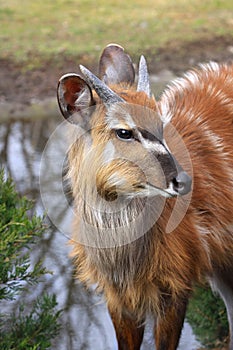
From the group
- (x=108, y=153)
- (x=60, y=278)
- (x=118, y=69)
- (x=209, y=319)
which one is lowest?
Answer: (x=60, y=278)

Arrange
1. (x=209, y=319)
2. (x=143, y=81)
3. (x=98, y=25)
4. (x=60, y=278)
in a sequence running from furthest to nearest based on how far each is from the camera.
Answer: (x=98, y=25) → (x=60, y=278) → (x=209, y=319) → (x=143, y=81)

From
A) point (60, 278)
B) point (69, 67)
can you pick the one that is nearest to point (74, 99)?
point (60, 278)

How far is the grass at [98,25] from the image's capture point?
397 inches

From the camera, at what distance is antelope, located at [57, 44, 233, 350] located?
11.2 feet

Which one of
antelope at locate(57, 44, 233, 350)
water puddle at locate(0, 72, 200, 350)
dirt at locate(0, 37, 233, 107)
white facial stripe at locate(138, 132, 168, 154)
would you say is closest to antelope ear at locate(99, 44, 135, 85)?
antelope at locate(57, 44, 233, 350)

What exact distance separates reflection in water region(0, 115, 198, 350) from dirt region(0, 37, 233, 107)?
3.57 feet

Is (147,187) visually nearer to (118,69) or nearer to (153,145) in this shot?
(153,145)

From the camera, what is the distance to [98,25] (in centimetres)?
1112

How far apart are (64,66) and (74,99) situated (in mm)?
6179

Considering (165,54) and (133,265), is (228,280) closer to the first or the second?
(133,265)

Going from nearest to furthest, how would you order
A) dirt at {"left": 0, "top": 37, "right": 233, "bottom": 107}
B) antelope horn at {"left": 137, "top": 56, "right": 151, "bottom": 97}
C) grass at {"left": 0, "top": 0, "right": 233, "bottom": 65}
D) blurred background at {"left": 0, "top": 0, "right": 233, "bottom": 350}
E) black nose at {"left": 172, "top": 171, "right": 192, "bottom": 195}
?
1. black nose at {"left": 172, "top": 171, "right": 192, "bottom": 195}
2. antelope horn at {"left": 137, "top": 56, "right": 151, "bottom": 97}
3. blurred background at {"left": 0, "top": 0, "right": 233, "bottom": 350}
4. dirt at {"left": 0, "top": 37, "right": 233, "bottom": 107}
5. grass at {"left": 0, "top": 0, "right": 233, "bottom": 65}

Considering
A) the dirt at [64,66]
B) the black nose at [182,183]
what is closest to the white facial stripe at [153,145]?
the black nose at [182,183]

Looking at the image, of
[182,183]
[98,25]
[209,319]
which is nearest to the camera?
[182,183]

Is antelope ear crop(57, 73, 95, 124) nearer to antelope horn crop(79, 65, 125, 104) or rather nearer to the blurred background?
antelope horn crop(79, 65, 125, 104)
